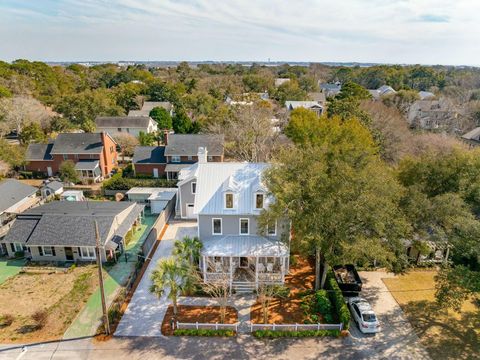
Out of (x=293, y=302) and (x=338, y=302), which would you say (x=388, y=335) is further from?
(x=293, y=302)

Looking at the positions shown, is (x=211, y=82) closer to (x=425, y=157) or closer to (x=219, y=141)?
(x=219, y=141)

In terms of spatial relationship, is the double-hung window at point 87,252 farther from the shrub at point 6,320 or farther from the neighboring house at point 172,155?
the neighboring house at point 172,155

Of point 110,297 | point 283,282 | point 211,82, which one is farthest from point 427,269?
point 211,82

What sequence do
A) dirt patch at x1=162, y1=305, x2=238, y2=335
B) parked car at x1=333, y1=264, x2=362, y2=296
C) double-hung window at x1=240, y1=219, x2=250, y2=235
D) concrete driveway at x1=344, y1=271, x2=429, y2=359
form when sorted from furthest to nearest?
double-hung window at x1=240, y1=219, x2=250, y2=235, parked car at x1=333, y1=264, x2=362, y2=296, dirt patch at x1=162, y1=305, x2=238, y2=335, concrete driveway at x1=344, y1=271, x2=429, y2=359

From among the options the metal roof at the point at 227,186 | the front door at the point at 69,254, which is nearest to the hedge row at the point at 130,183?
the front door at the point at 69,254

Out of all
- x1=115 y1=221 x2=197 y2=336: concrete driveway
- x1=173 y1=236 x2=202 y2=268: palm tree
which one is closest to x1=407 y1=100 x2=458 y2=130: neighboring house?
x1=173 y1=236 x2=202 y2=268: palm tree

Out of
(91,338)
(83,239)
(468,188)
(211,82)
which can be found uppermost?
(211,82)

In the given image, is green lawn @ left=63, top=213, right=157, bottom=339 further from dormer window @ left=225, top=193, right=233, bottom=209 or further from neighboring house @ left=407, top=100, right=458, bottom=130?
neighboring house @ left=407, top=100, right=458, bottom=130
